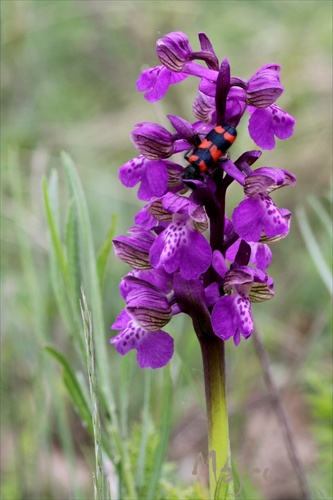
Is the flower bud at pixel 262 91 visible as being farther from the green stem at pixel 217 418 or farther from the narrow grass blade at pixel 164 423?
the narrow grass blade at pixel 164 423

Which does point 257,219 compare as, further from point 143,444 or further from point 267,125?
point 143,444

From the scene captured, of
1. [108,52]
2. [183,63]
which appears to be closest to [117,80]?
[108,52]

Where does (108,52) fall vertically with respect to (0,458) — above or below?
above

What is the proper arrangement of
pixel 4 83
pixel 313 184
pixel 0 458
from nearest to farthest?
pixel 0 458 < pixel 313 184 < pixel 4 83

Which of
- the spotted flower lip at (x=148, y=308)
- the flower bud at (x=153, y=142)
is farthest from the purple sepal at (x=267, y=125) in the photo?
the spotted flower lip at (x=148, y=308)

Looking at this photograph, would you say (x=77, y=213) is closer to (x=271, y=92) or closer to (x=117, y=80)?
(x=271, y=92)

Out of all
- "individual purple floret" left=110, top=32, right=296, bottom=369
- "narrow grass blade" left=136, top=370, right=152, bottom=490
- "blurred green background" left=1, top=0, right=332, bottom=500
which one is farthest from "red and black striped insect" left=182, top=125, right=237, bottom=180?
"blurred green background" left=1, top=0, right=332, bottom=500

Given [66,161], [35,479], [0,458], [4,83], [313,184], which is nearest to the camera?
[66,161]
